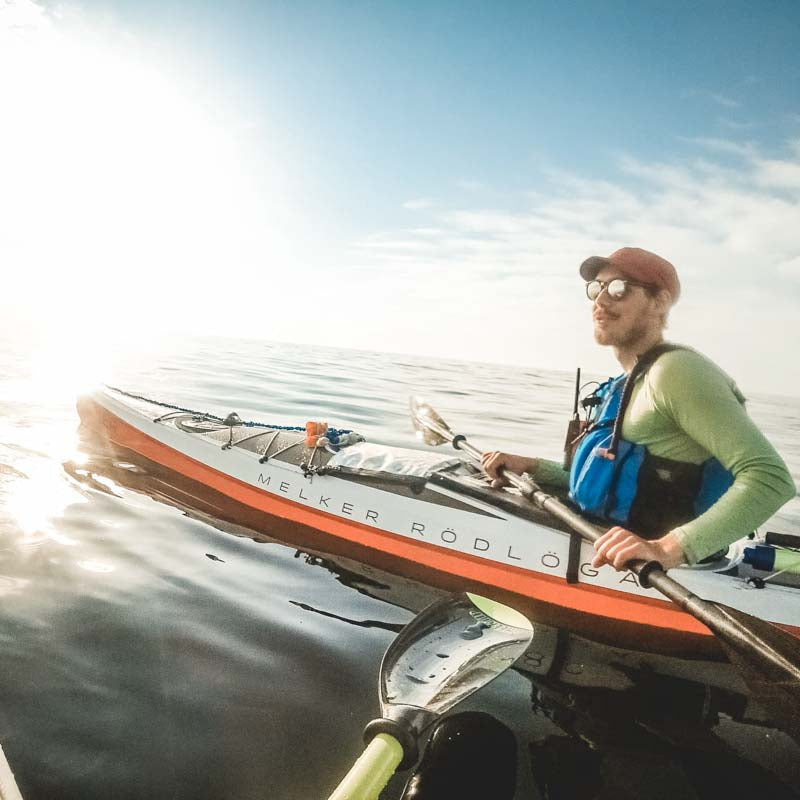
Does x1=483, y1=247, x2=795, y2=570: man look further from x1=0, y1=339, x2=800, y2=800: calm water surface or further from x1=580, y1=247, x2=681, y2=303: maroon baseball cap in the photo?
x1=0, y1=339, x2=800, y2=800: calm water surface

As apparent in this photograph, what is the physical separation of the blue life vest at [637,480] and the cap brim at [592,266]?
1.95 ft

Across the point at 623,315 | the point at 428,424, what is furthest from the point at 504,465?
the point at 428,424

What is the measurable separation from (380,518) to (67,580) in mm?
2341

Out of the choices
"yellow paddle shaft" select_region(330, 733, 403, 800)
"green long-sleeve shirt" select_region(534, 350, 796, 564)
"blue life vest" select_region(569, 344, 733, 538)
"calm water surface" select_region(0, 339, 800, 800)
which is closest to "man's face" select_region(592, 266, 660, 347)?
"blue life vest" select_region(569, 344, 733, 538)

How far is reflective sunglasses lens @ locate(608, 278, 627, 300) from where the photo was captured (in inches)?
121

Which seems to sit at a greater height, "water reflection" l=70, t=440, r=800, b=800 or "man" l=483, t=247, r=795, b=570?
"man" l=483, t=247, r=795, b=570

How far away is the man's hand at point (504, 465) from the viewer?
165 inches

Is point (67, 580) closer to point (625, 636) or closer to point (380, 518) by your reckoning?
point (380, 518)

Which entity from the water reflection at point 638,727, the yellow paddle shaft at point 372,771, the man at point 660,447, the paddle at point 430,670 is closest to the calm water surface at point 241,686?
the water reflection at point 638,727

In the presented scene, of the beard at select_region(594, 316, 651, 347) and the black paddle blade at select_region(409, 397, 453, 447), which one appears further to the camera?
the black paddle blade at select_region(409, 397, 453, 447)

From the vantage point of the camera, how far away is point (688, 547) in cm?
245

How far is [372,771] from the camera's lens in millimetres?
1809

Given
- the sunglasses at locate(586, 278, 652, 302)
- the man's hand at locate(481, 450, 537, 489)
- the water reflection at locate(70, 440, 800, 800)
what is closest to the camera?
the water reflection at locate(70, 440, 800, 800)

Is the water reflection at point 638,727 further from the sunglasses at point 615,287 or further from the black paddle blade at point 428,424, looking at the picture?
the sunglasses at point 615,287
